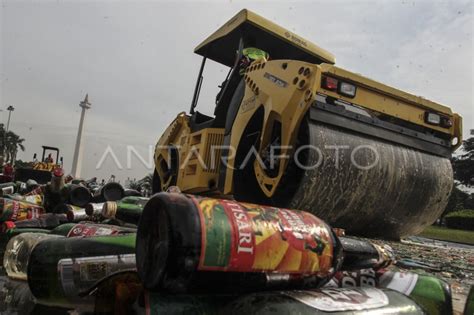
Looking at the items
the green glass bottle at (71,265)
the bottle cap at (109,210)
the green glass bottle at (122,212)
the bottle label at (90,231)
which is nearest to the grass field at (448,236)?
the green glass bottle at (122,212)

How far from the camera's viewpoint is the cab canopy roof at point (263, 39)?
14.9 ft

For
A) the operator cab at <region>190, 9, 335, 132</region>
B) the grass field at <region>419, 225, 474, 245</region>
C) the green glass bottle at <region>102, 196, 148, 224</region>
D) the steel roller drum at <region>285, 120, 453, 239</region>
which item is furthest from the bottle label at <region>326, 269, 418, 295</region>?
the grass field at <region>419, 225, 474, 245</region>

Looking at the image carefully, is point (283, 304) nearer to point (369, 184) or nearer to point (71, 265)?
point (71, 265)

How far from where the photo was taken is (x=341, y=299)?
170cm

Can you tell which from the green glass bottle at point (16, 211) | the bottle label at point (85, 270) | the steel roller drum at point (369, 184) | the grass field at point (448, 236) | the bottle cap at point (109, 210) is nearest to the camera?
the bottle label at point (85, 270)

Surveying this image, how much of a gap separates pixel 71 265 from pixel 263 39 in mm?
3551

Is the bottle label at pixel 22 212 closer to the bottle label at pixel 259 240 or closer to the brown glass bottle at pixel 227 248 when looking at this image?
the brown glass bottle at pixel 227 248

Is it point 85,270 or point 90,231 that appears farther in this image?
point 90,231

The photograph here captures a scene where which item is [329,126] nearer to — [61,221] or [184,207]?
[184,207]

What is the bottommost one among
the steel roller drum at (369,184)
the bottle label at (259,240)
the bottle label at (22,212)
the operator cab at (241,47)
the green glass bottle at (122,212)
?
the bottle label at (22,212)

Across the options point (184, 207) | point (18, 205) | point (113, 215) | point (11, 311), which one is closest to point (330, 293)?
point (184, 207)

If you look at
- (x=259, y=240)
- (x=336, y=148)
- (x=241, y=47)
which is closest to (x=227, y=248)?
(x=259, y=240)

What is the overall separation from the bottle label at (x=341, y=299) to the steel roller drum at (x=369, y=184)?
1.26 metres

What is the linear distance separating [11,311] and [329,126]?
2411 mm
